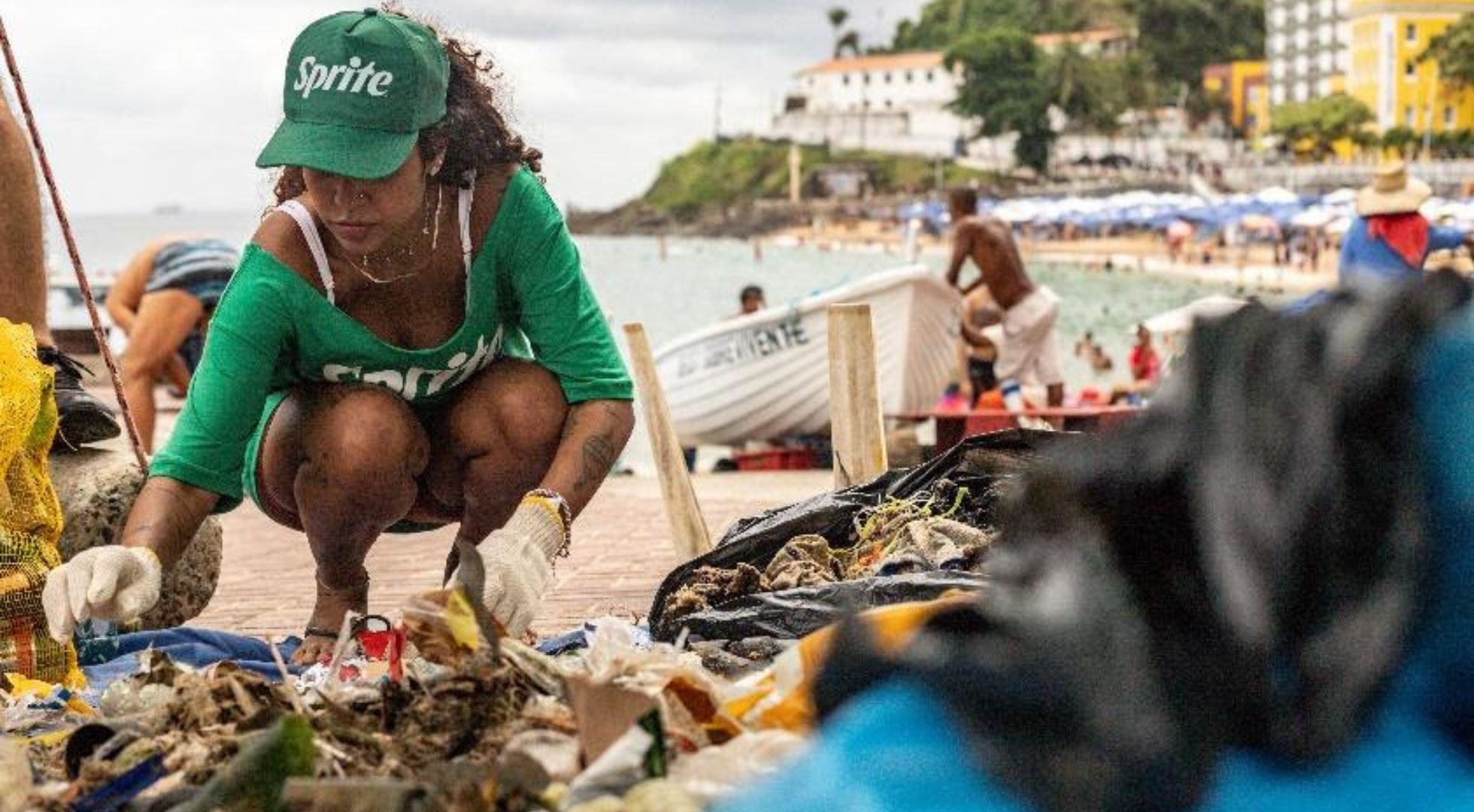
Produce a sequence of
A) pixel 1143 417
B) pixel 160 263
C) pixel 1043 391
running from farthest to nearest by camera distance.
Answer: pixel 1043 391 < pixel 160 263 < pixel 1143 417

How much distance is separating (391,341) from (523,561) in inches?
33.7

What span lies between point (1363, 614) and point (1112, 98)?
123 m

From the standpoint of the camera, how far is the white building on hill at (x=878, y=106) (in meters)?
138

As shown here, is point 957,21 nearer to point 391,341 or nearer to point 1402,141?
point 1402,141

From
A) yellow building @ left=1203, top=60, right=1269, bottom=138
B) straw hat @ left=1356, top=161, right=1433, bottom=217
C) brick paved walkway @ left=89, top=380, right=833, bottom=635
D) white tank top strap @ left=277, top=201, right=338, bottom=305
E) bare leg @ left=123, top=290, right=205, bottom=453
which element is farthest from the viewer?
yellow building @ left=1203, top=60, right=1269, bottom=138

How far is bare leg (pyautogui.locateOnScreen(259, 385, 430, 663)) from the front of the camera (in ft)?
11.9

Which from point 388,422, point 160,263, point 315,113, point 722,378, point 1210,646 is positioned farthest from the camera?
point 722,378

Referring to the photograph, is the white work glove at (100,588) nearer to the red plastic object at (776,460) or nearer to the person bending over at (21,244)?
the person bending over at (21,244)

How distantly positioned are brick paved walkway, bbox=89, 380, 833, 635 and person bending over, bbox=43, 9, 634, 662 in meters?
0.33

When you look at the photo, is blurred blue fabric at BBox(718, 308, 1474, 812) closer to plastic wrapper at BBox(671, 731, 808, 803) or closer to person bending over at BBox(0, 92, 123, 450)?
plastic wrapper at BBox(671, 731, 808, 803)

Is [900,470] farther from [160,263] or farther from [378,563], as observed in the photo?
[160,263]

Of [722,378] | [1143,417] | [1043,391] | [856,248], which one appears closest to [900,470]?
[1143,417]

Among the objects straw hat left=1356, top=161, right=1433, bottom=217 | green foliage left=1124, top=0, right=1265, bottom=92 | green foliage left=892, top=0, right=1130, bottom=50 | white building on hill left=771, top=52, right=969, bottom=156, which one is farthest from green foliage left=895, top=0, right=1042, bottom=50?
straw hat left=1356, top=161, right=1433, bottom=217

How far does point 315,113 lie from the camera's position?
10.6 feet
